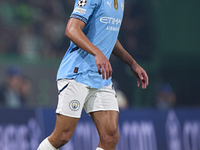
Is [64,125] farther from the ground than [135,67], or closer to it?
closer to it

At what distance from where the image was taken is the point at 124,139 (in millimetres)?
7277

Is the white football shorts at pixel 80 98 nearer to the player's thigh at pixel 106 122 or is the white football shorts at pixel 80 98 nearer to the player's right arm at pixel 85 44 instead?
the player's thigh at pixel 106 122

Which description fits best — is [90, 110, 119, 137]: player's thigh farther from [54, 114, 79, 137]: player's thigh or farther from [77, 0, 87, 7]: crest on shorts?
[77, 0, 87, 7]: crest on shorts

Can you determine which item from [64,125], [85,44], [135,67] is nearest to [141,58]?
[135,67]

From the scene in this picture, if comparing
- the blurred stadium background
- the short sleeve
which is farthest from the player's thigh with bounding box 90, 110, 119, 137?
the blurred stadium background

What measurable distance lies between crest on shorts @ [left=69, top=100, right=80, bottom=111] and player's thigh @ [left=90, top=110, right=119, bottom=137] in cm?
21

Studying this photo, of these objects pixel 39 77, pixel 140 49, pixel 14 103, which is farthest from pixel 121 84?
pixel 14 103

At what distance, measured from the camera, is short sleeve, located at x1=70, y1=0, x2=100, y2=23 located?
368cm

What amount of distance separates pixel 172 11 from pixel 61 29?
11.4ft

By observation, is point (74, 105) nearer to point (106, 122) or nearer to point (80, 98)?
point (80, 98)

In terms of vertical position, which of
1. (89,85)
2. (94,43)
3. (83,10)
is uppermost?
(83,10)

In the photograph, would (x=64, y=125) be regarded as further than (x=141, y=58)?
No

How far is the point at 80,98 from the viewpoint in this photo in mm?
3891

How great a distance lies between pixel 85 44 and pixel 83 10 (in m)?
0.35
